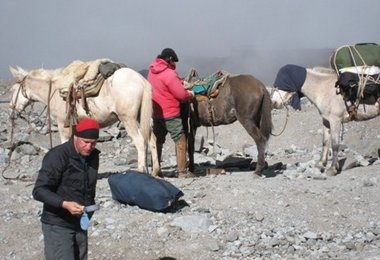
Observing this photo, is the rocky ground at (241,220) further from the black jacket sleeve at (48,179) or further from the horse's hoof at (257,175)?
the black jacket sleeve at (48,179)

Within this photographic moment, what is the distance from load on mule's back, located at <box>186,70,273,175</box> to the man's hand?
5726mm

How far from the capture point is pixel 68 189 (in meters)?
4.74

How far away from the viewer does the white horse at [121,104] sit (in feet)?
31.2

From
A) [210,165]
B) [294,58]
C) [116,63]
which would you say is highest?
[116,63]

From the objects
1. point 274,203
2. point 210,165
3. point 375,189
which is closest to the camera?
point 274,203

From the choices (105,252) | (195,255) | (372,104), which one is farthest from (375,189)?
(105,252)

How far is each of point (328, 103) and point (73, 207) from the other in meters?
6.69

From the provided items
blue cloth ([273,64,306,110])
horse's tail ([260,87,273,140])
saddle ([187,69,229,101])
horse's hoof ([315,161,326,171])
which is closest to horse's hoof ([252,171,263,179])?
horse's tail ([260,87,273,140])

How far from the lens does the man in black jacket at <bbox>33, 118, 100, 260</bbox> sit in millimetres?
4566

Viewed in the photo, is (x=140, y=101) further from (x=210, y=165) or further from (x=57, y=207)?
(x=57, y=207)

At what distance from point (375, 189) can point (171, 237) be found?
11.1 ft

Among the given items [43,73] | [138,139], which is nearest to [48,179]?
[138,139]

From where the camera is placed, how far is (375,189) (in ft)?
29.0

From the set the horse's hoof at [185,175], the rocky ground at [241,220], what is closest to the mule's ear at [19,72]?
the rocky ground at [241,220]
